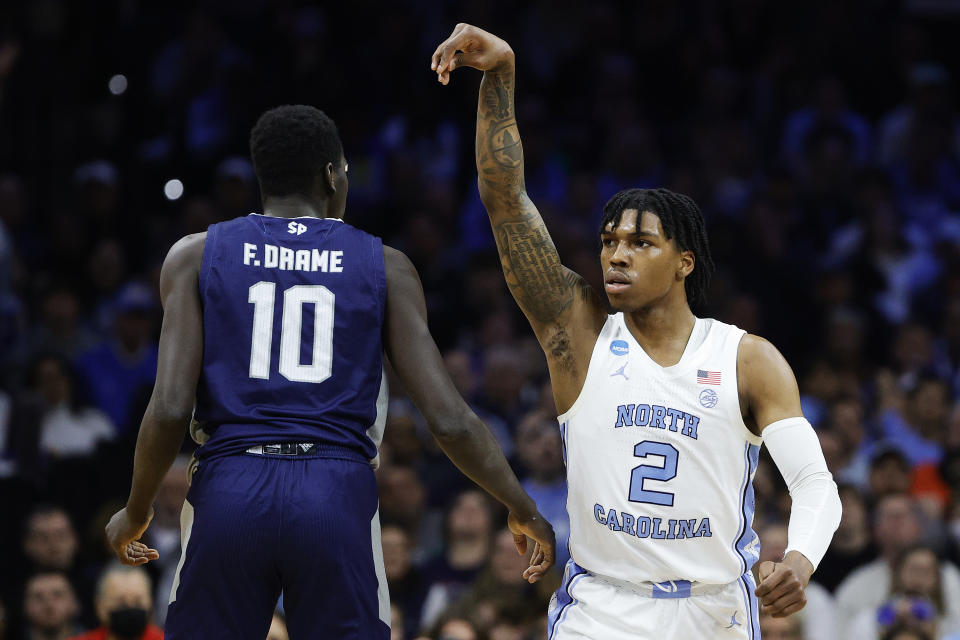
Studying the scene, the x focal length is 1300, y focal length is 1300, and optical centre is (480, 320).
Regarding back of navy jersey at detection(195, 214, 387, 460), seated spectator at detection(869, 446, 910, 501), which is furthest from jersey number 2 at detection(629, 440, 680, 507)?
seated spectator at detection(869, 446, 910, 501)

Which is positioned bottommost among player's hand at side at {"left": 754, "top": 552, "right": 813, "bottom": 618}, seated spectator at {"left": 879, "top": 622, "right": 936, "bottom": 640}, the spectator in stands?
seated spectator at {"left": 879, "top": 622, "right": 936, "bottom": 640}

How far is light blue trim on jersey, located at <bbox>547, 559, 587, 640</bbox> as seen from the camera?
448cm

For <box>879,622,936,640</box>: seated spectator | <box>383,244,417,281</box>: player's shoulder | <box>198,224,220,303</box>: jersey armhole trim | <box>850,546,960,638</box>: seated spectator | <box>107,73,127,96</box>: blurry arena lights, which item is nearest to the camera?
<box>198,224,220,303</box>: jersey armhole trim

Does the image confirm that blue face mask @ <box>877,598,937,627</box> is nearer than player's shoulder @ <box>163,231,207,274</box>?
No

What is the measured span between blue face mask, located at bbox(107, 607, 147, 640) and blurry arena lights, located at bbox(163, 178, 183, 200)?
15.6ft

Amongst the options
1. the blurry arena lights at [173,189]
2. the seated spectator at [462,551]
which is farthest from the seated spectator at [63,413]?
the seated spectator at [462,551]

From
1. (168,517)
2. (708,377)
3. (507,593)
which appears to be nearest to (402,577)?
(507,593)

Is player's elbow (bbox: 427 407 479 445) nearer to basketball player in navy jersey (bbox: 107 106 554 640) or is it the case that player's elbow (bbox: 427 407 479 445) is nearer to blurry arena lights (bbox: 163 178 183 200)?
basketball player in navy jersey (bbox: 107 106 554 640)

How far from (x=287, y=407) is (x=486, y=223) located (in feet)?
25.3

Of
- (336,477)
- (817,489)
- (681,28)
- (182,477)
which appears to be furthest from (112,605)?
(681,28)

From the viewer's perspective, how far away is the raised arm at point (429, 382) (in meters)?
4.10

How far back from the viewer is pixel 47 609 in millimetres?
7621

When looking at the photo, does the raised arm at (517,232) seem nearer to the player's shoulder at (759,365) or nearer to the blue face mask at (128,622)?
the player's shoulder at (759,365)

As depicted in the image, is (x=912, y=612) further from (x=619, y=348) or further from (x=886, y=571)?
(x=619, y=348)
